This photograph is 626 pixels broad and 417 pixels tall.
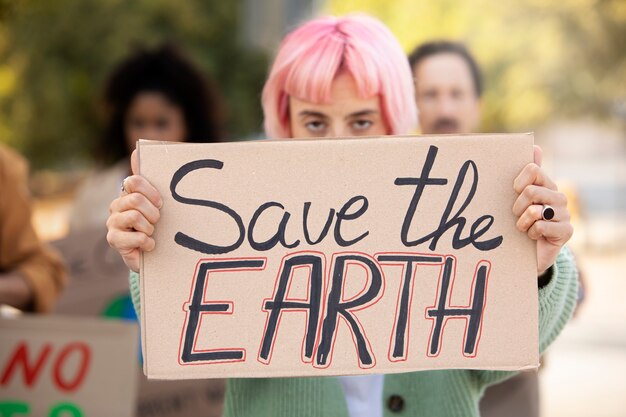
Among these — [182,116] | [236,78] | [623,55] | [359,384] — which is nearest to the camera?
[359,384]


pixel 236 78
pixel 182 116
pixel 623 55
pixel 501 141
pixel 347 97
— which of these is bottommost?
pixel 501 141

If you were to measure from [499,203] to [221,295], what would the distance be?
52 cm

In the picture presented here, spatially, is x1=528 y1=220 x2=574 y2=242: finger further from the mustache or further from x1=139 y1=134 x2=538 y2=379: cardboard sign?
the mustache

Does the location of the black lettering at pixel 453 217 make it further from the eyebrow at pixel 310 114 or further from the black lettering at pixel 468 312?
A: the eyebrow at pixel 310 114

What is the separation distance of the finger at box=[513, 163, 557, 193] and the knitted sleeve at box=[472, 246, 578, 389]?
19 cm

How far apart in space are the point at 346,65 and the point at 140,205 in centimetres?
54

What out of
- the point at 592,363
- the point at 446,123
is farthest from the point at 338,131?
the point at 592,363

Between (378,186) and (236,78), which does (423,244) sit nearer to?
(378,186)

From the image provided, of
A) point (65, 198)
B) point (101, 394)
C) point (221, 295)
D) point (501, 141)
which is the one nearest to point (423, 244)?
point (501, 141)

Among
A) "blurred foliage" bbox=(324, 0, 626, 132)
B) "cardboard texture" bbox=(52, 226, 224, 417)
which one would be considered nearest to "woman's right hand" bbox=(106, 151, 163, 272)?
"cardboard texture" bbox=(52, 226, 224, 417)

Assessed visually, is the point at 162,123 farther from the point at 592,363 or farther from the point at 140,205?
the point at 592,363

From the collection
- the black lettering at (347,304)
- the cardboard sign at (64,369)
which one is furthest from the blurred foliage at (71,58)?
the black lettering at (347,304)

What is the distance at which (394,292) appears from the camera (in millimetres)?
1663

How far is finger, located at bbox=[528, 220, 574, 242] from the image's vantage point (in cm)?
159
